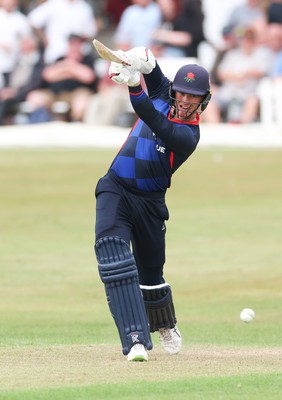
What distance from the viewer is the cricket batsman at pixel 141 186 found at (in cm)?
787

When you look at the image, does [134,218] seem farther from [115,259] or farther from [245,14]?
[245,14]

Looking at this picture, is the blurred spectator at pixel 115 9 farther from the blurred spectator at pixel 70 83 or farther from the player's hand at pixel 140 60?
the player's hand at pixel 140 60

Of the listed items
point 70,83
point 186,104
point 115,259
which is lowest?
point 70,83

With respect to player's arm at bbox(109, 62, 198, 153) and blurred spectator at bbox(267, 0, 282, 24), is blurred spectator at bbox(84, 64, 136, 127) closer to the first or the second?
blurred spectator at bbox(267, 0, 282, 24)

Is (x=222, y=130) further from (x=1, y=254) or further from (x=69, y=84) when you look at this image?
(x=1, y=254)

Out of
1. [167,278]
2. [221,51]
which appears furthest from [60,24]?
[167,278]

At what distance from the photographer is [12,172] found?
69.4 ft

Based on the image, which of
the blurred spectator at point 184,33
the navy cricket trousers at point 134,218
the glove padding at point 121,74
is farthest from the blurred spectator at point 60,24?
the glove padding at point 121,74

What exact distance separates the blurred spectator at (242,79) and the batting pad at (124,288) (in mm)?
15310

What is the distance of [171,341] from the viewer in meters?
8.59

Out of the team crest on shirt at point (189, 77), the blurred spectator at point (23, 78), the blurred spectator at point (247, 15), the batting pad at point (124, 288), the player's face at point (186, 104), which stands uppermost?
the team crest on shirt at point (189, 77)

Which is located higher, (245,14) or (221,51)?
(245,14)

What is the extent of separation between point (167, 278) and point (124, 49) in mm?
10953

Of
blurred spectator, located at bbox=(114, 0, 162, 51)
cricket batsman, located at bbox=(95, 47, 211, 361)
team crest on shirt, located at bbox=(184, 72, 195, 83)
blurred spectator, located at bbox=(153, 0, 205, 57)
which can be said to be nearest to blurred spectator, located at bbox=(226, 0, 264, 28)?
blurred spectator, located at bbox=(153, 0, 205, 57)
